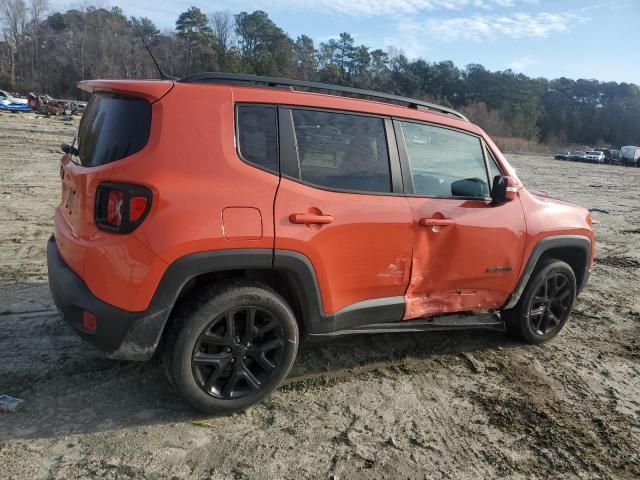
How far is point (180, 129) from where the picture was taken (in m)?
2.83

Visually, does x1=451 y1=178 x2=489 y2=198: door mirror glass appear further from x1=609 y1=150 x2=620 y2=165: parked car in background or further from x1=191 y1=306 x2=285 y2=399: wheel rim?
x1=609 y1=150 x2=620 y2=165: parked car in background

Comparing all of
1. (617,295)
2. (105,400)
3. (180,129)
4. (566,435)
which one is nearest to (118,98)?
(180,129)

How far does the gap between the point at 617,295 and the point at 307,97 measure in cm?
489

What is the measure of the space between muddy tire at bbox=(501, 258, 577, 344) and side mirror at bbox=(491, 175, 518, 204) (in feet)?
2.79

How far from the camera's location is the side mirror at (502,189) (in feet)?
12.8

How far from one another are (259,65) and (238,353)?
Result: 2829 inches

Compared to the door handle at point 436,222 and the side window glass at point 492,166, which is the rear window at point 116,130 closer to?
the door handle at point 436,222

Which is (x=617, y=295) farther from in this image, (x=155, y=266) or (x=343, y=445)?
(x=155, y=266)

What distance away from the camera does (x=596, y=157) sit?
54000 millimetres

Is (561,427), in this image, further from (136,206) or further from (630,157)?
(630,157)

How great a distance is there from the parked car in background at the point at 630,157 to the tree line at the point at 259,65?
23.1 metres

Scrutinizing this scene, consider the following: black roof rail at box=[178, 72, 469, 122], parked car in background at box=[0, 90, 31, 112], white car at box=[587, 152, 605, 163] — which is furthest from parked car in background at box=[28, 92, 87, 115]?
white car at box=[587, 152, 605, 163]

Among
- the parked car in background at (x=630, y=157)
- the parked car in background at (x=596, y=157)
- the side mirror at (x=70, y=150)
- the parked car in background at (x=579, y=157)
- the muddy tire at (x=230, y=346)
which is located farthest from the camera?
the parked car in background at (x=579, y=157)

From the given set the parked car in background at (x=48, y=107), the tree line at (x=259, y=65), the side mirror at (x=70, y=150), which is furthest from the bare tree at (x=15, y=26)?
the side mirror at (x=70, y=150)
